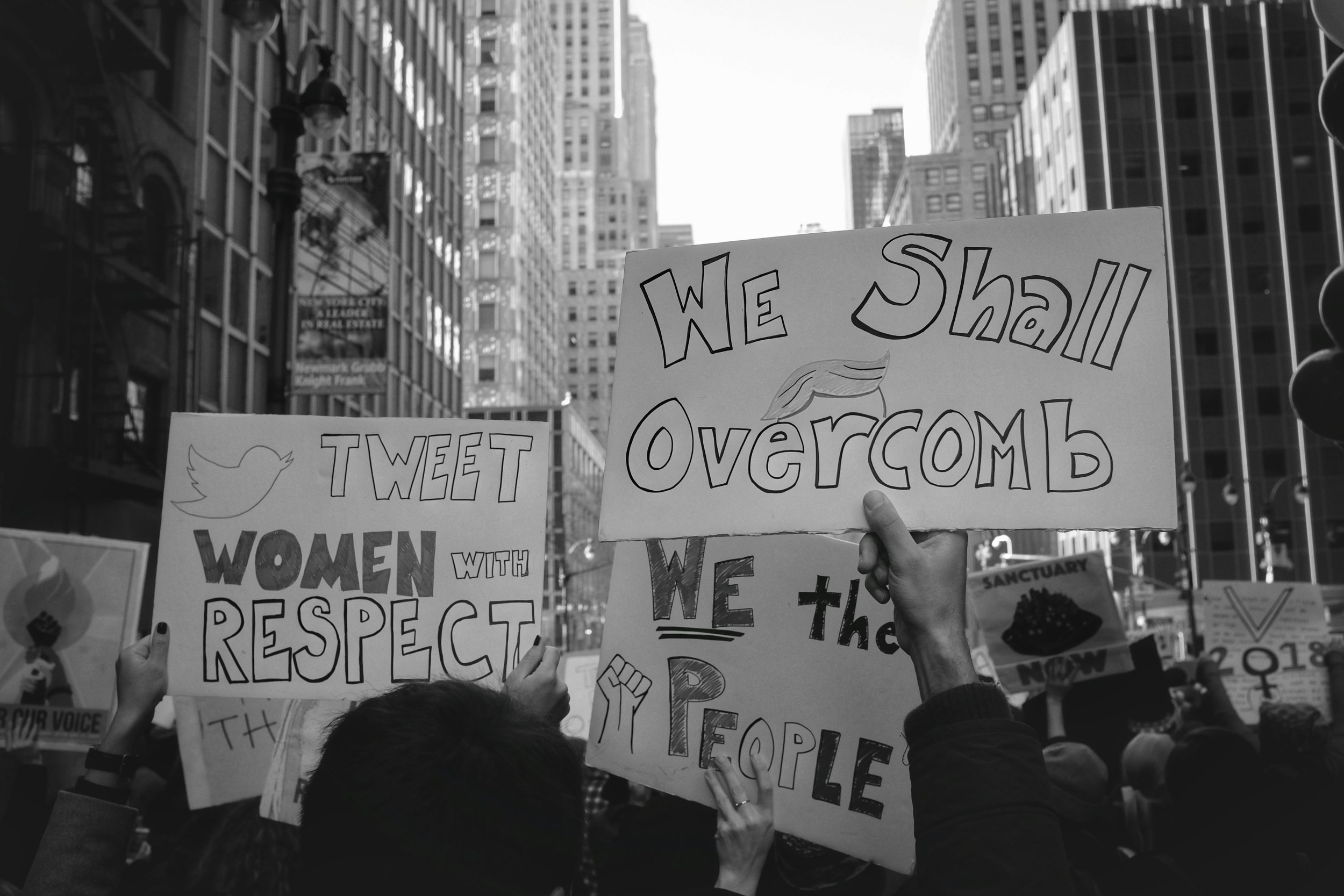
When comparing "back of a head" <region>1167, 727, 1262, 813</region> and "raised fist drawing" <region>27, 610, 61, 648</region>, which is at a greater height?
A: "raised fist drawing" <region>27, 610, 61, 648</region>

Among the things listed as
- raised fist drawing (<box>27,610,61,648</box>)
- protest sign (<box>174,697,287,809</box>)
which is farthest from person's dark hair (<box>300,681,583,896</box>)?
raised fist drawing (<box>27,610,61,648</box>)

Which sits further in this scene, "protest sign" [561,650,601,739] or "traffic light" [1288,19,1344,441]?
"protest sign" [561,650,601,739]

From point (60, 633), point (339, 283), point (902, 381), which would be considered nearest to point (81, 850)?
point (902, 381)

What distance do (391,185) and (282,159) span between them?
2984cm

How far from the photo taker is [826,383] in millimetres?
2865

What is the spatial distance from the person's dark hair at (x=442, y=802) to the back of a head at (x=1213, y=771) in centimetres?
348

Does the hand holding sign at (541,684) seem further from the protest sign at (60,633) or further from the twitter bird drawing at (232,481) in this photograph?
the protest sign at (60,633)

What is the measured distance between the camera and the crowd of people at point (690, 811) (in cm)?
167

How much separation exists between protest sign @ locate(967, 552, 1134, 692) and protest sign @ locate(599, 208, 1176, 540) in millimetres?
3409

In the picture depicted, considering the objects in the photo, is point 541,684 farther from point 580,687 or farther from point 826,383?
point 580,687

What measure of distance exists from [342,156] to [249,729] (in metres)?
9.56

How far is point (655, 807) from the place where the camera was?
12.3ft

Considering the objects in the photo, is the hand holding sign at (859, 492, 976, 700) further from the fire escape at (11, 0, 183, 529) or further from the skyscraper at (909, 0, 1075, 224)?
the skyscraper at (909, 0, 1075, 224)

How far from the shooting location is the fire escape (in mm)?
15703
